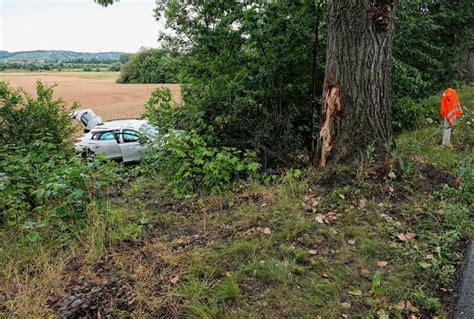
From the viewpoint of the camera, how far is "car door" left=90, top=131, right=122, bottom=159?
39.7 ft

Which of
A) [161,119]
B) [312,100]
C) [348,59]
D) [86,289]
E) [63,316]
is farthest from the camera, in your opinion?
[161,119]

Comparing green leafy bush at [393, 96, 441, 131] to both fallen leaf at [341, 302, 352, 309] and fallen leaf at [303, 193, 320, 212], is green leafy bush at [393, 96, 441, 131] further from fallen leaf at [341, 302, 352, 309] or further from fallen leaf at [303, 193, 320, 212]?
fallen leaf at [341, 302, 352, 309]

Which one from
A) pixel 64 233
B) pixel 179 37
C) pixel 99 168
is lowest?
pixel 64 233

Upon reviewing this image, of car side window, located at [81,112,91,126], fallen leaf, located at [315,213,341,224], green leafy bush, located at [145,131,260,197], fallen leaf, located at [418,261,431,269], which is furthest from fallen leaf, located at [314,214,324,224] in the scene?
car side window, located at [81,112,91,126]

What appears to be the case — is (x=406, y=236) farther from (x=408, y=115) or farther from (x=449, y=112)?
(x=408, y=115)

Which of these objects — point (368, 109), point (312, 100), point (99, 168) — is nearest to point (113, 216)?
point (99, 168)

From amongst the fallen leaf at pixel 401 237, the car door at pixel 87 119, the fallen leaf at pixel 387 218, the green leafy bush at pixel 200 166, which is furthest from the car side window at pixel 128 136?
the fallen leaf at pixel 401 237

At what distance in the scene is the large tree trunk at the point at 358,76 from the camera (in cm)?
383

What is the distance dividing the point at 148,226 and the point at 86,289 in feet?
3.34

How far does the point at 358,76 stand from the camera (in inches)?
155

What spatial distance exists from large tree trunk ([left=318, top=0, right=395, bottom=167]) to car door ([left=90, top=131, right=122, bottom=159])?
9.53m

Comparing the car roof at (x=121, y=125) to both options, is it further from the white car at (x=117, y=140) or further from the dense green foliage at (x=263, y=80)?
the dense green foliage at (x=263, y=80)

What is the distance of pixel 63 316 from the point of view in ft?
8.04

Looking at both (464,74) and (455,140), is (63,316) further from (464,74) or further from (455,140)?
(464,74)
